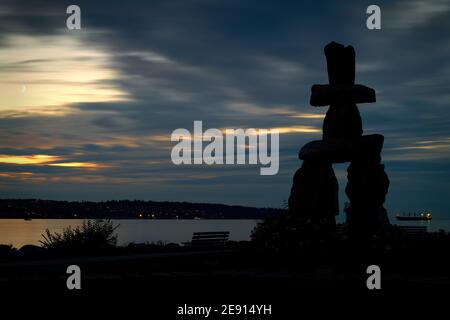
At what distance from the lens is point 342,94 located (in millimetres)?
18844

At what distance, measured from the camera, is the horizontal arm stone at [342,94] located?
18.8m

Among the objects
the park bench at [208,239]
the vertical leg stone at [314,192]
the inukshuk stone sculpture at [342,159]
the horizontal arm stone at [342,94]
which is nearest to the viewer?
the inukshuk stone sculpture at [342,159]

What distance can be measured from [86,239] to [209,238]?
5.85 m

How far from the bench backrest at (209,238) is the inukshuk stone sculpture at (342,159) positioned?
6.55m

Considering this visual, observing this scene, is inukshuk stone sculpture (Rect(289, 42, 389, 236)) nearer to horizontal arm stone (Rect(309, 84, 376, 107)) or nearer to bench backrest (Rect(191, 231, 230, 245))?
horizontal arm stone (Rect(309, 84, 376, 107))

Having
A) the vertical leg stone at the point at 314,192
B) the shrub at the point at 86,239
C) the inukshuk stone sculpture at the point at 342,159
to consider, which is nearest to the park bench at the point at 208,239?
the shrub at the point at 86,239

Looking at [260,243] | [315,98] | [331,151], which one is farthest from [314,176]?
[260,243]

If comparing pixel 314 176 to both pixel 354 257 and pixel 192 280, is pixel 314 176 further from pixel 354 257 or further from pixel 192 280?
pixel 192 280

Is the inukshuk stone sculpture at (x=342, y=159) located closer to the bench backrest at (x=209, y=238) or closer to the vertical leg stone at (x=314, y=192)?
the vertical leg stone at (x=314, y=192)

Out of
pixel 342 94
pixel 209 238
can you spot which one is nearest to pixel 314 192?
pixel 342 94

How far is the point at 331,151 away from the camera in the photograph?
1803 cm
